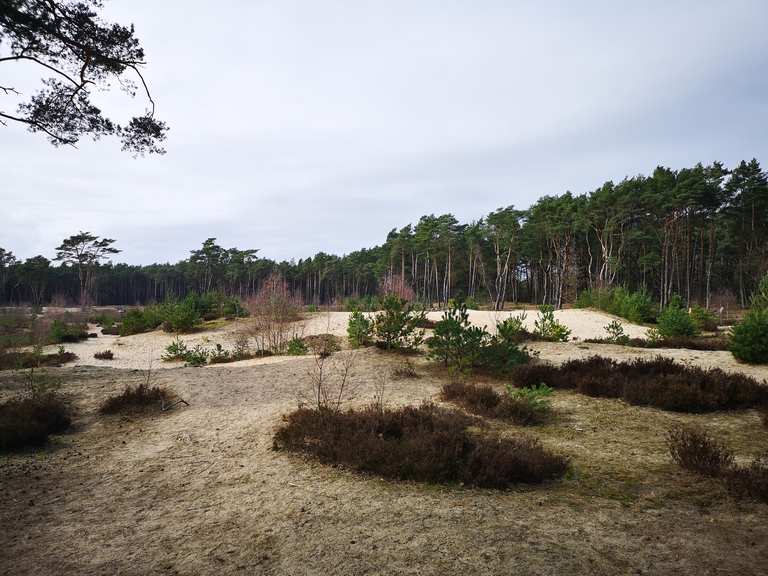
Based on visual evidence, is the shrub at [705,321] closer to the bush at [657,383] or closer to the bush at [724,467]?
the bush at [657,383]

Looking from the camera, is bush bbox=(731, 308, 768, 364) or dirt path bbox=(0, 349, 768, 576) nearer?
dirt path bbox=(0, 349, 768, 576)

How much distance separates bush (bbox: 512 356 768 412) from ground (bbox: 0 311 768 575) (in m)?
0.74

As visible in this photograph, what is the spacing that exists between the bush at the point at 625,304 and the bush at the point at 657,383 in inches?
535

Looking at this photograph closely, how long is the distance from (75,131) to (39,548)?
818 cm

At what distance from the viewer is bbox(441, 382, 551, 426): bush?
6.08 m

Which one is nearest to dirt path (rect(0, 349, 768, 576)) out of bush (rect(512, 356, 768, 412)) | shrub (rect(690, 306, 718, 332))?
bush (rect(512, 356, 768, 412))

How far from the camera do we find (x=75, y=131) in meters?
8.29

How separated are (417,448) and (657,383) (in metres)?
5.17

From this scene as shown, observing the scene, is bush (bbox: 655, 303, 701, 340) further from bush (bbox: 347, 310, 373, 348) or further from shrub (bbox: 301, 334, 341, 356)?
shrub (bbox: 301, 334, 341, 356)

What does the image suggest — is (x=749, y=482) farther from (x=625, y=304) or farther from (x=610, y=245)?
(x=610, y=245)

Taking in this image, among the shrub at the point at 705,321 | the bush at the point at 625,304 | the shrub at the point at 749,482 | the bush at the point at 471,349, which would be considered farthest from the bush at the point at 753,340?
the bush at the point at 625,304

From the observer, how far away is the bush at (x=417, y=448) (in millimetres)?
3936

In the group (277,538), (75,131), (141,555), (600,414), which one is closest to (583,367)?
(600,414)

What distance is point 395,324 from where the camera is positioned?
11.3 metres
